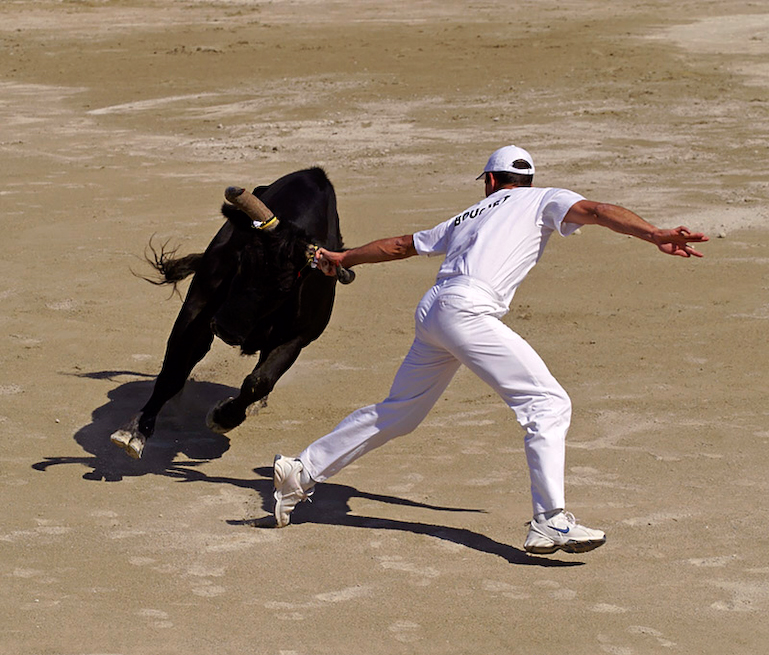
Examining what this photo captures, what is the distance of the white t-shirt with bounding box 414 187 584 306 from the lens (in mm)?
5457

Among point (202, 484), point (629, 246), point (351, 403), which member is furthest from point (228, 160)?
point (202, 484)

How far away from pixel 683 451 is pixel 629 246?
4802 mm

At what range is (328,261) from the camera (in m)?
6.18

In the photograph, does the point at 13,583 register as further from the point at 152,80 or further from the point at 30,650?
the point at 152,80

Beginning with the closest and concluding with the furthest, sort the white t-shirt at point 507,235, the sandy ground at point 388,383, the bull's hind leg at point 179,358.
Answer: the sandy ground at point 388,383, the white t-shirt at point 507,235, the bull's hind leg at point 179,358

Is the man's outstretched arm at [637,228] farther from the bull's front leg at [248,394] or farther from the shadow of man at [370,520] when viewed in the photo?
the bull's front leg at [248,394]

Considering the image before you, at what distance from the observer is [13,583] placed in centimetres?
518

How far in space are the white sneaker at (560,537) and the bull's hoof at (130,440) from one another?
2370mm

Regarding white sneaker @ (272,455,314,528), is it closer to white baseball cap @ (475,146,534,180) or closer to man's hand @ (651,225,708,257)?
white baseball cap @ (475,146,534,180)

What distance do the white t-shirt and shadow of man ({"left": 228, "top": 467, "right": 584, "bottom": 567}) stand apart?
112cm

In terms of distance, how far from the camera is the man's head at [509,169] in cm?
580

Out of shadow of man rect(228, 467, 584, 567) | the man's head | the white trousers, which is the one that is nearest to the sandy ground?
shadow of man rect(228, 467, 584, 567)

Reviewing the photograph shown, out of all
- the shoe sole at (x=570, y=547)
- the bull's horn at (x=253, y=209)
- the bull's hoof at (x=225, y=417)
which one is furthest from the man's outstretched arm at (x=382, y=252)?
the shoe sole at (x=570, y=547)

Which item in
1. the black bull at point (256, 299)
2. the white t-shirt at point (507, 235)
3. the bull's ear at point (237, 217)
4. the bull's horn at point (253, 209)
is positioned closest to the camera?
the white t-shirt at point (507, 235)
